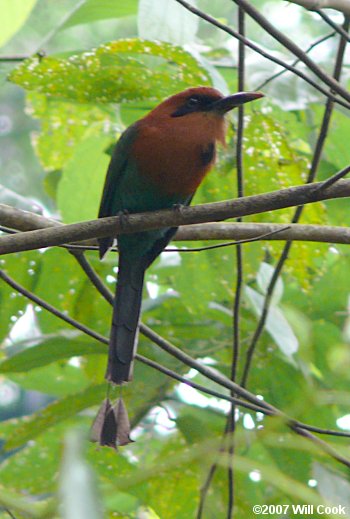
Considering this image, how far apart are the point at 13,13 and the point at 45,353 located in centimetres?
119

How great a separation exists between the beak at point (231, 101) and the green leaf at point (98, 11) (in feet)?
1.38

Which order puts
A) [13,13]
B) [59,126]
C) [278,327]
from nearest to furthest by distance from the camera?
[13,13] < [278,327] < [59,126]

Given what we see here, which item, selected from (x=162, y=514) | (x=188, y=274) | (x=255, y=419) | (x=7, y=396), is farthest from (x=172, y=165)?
(x=7, y=396)

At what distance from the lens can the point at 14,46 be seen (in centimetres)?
799

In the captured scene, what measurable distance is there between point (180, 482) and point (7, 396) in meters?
6.75

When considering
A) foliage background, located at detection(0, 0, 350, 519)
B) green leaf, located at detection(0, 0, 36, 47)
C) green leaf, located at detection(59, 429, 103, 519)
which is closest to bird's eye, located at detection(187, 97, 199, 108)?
foliage background, located at detection(0, 0, 350, 519)

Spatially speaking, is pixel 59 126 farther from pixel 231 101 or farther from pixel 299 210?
pixel 299 210

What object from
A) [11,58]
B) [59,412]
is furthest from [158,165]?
[59,412]

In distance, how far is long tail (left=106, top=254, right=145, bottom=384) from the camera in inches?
89.9

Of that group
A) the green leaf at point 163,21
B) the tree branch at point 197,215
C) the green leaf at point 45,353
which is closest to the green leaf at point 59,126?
the green leaf at point 45,353

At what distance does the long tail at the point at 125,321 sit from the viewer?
2.28 metres

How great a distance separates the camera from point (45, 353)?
7.81 feet

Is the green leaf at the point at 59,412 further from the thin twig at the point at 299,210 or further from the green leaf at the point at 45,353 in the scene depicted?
the thin twig at the point at 299,210

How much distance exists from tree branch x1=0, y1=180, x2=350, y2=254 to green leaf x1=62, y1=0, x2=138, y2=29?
86 cm
